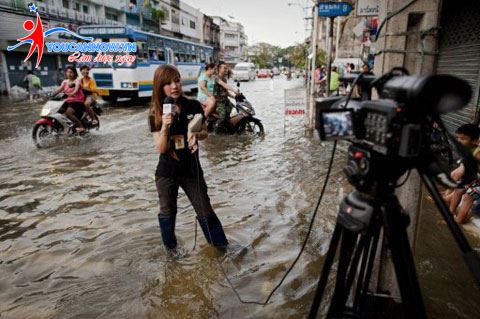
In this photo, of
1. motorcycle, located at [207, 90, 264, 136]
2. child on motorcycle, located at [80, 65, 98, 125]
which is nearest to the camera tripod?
motorcycle, located at [207, 90, 264, 136]

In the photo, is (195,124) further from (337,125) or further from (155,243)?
(337,125)

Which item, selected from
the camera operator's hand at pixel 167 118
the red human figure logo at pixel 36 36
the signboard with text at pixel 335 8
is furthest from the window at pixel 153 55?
the camera operator's hand at pixel 167 118

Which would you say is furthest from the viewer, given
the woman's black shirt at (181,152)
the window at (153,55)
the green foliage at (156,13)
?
the green foliage at (156,13)

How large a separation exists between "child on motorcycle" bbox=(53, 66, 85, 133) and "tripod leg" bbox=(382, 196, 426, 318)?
8.52 m

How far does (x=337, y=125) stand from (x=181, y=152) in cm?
192

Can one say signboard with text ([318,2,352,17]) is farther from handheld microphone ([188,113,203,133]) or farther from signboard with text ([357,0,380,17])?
handheld microphone ([188,113,203,133])

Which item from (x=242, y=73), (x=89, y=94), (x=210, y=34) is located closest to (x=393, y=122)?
(x=89, y=94)

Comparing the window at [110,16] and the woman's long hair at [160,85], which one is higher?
the window at [110,16]

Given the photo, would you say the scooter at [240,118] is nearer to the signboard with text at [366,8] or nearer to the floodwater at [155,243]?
the floodwater at [155,243]

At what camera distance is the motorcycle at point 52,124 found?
27.3 feet

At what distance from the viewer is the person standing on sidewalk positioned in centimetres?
309

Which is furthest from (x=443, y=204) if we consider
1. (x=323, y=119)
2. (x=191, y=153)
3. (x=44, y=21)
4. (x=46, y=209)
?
(x=44, y=21)

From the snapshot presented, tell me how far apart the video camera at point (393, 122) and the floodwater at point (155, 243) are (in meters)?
1.73

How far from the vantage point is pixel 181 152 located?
322 centimetres
